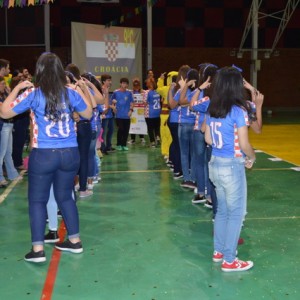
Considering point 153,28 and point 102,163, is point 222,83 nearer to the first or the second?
point 102,163

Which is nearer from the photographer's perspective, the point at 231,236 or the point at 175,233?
the point at 231,236

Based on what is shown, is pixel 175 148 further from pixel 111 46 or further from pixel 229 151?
pixel 111 46

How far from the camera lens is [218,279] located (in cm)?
388

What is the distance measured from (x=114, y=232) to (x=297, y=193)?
2736mm

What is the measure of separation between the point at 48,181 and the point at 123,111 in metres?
6.92

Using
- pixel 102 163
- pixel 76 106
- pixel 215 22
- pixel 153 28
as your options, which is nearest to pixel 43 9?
pixel 153 28

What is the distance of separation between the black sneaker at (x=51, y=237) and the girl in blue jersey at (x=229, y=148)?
1595 millimetres

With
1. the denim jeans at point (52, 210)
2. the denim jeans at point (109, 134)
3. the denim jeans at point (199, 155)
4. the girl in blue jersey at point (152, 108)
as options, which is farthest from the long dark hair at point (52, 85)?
the girl in blue jersey at point (152, 108)

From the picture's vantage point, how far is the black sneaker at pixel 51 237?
4.79m

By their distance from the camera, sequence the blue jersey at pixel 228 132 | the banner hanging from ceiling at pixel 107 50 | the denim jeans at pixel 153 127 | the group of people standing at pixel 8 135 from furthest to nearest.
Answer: the banner hanging from ceiling at pixel 107 50
the denim jeans at pixel 153 127
the group of people standing at pixel 8 135
the blue jersey at pixel 228 132

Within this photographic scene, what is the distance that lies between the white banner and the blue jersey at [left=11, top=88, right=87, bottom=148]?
25.7ft

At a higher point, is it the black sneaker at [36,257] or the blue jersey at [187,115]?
the blue jersey at [187,115]

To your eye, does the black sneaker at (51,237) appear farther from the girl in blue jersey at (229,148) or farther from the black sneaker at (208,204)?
the black sneaker at (208,204)

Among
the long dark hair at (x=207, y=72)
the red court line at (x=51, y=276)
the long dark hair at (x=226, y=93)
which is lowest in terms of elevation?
the red court line at (x=51, y=276)
